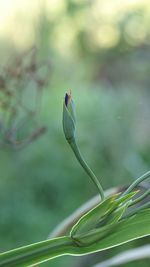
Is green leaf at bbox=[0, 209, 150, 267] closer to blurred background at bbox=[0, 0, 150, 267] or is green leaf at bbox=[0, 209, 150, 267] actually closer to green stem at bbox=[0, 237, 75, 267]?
green stem at bbox=[0, 237, 75, 267]

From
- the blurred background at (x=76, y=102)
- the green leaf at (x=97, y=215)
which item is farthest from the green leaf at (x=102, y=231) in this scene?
the blurred background at (x=76, y=102)

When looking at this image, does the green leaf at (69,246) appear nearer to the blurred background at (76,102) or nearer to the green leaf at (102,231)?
the green leaf at (102,231)

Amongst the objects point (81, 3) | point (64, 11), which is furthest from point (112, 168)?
point (64, 11)

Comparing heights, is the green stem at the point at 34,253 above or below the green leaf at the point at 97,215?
below

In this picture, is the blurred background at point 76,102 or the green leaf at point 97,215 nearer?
the green leaf at point 97,215

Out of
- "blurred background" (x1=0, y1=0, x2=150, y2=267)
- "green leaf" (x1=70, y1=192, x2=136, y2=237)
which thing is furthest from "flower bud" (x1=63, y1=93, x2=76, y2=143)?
"blurred background" (x1=0, y1=0, x2=150, y2=267)

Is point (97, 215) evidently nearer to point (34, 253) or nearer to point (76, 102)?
point (34, 253)

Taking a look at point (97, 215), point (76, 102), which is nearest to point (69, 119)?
point (97, 215)
